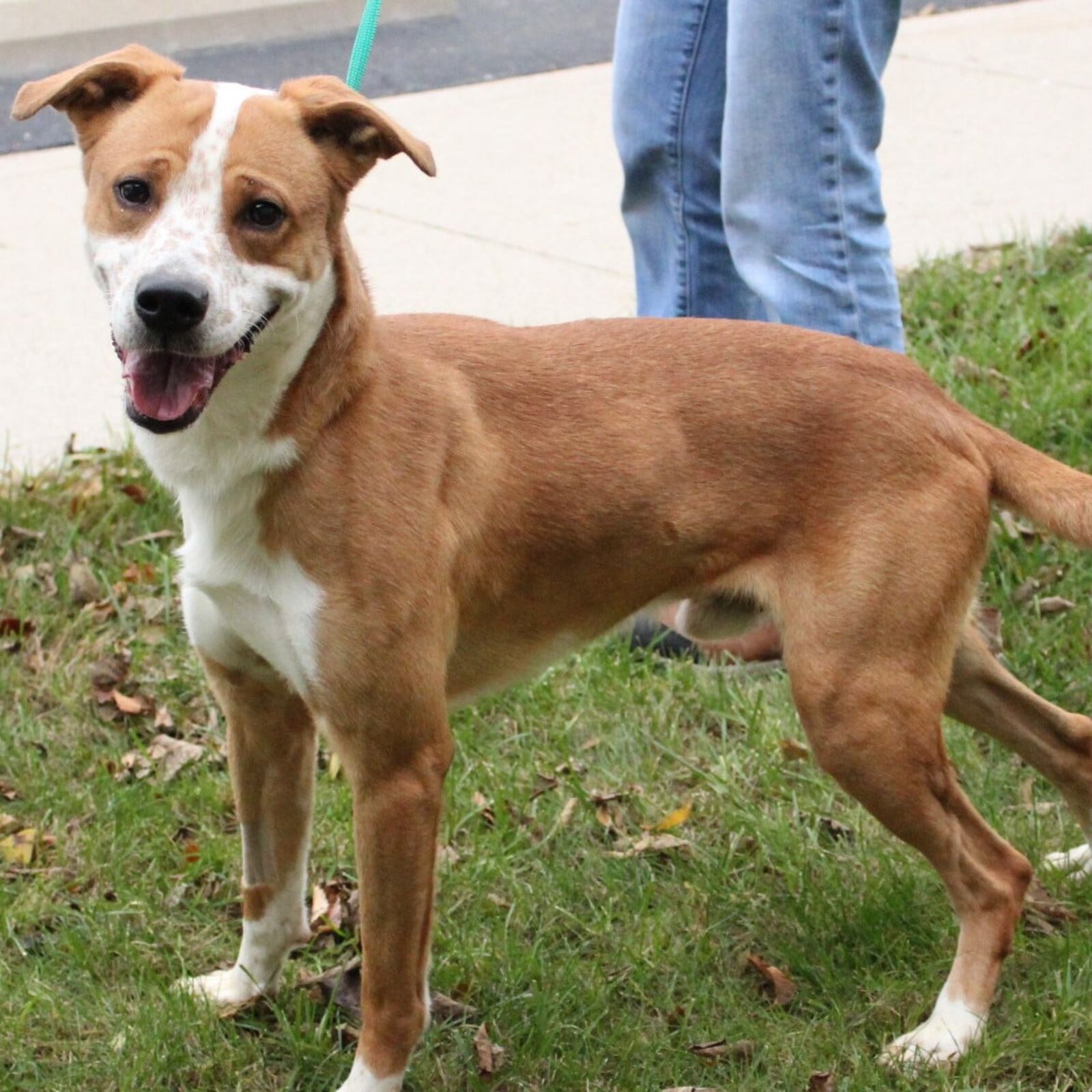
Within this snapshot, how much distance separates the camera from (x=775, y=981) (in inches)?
140

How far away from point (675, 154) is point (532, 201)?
306cm

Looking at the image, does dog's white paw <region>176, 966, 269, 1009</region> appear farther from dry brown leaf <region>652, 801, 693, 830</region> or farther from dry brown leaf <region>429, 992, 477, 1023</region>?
dry brown leaf <region>652, 801, 693, 830</region>

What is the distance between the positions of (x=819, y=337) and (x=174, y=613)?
2123 mm

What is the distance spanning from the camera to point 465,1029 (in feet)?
11.2

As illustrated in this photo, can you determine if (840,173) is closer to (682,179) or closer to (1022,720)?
(682,179)

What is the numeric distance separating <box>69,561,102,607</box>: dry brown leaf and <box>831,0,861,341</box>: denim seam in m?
2.21

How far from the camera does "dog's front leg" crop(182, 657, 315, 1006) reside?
3447 mm

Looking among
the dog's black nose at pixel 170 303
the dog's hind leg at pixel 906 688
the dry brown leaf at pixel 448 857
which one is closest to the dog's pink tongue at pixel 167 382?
the dog's black nose at pixel 170 303

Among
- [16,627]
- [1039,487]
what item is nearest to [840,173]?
[1039,487]

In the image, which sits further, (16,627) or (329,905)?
(16,627)

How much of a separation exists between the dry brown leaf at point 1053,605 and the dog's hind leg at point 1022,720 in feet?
3.10

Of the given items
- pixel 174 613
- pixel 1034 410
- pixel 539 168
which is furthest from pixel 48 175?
pixel 1034 410

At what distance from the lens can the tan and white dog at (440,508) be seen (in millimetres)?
2889

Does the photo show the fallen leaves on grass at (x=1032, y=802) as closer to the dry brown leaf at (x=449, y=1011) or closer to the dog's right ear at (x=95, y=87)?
the dry brown leaf at (x=449, y=1011)
